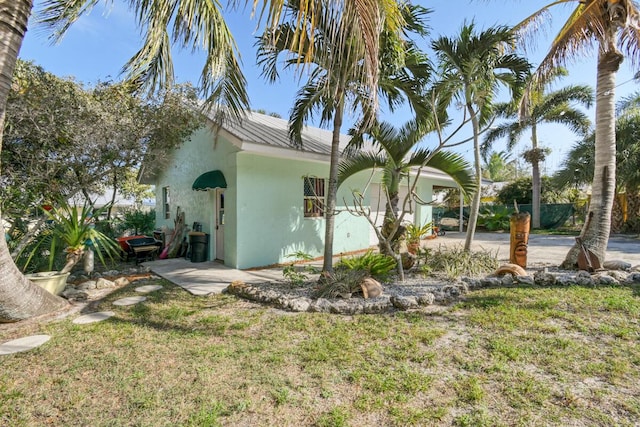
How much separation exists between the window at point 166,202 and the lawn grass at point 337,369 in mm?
7800

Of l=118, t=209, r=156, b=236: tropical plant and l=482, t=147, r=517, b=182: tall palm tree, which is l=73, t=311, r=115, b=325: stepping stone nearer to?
l=118, t=209, r=156, b=236: tropical plant

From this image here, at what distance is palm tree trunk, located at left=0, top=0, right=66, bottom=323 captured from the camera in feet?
12.6

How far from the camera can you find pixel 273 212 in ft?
28.6

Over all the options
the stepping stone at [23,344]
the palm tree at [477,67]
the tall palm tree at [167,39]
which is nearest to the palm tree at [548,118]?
the palm tree at [477,67]

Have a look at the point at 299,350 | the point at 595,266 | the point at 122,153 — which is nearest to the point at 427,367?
the point at 299,350

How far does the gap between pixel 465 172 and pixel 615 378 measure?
5410mm

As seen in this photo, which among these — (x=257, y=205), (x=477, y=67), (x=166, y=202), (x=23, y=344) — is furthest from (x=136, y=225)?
(x=477, y=67)

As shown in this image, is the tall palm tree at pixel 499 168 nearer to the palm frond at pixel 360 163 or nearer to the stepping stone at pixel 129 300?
the palm frond at pixel 360 163

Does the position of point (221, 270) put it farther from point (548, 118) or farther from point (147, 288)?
point (548, 118)

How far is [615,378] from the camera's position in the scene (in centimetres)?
293

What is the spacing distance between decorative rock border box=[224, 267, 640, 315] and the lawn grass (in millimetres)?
303

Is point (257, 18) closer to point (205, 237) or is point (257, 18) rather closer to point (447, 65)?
point (447, 65)

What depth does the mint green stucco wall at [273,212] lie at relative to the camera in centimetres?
811

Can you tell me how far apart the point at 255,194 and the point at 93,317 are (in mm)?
4483
